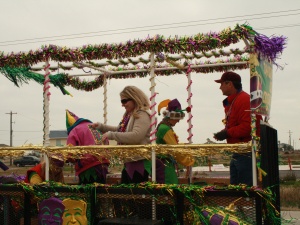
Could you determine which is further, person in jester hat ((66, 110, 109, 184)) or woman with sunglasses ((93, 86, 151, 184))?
person in jester hat ((66, 110, 109, 184))

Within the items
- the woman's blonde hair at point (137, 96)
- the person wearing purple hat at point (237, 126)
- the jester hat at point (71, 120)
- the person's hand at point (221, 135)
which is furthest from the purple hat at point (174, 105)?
the jester hat at point (71, 120)

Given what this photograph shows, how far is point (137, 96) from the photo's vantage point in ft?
16.2

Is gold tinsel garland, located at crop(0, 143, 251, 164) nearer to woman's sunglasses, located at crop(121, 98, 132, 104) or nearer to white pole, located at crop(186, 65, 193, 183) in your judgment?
woman's sunglasses, located at crop(121, 98, 132, 104)

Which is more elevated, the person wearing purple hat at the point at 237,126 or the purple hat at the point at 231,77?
the purple hat at the point at 231,77

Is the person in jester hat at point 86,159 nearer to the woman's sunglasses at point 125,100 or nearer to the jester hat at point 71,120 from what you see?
the jester hat at point 71,120

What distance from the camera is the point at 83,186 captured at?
15.2ft

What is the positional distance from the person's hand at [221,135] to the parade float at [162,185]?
18.1 inches

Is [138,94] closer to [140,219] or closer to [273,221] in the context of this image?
[140,219]

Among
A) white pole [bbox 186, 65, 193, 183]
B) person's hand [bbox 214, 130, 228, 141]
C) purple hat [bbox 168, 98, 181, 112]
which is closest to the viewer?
person's hand [bbox 214, 130, 228, 141]

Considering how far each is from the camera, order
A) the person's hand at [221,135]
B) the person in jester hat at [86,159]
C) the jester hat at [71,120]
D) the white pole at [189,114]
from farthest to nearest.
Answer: the white pole at [189,114], the jester hat at [71,120], the person in jester hat at [86,159], the person's hand at [221,135]

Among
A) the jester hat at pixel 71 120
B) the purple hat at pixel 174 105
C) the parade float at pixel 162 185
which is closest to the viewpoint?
the parade float at pixel 162 185

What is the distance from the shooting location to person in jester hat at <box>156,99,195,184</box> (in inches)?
185

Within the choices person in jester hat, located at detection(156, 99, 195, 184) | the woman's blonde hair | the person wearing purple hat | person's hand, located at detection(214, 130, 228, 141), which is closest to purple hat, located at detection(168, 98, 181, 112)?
person in jester hat, located at detection(156, 99, 195, 184)

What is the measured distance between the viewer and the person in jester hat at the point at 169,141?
469cm
